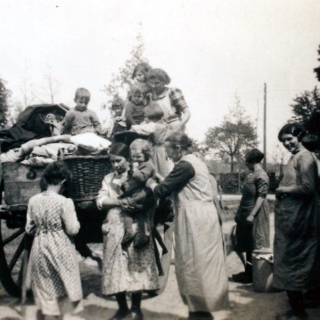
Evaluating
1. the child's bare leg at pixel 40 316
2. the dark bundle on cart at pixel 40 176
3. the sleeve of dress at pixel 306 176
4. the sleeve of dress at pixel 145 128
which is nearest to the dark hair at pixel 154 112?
the sleeve of dress at pixel 145 128

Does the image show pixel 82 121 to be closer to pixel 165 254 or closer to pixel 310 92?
pixel 165 254

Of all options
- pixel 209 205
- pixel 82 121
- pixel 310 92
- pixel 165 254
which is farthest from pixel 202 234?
pixel 310 92

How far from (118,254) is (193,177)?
41.5 inches

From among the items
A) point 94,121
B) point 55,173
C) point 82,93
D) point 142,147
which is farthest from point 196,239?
point 82,93

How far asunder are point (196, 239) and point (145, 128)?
1.77 metres

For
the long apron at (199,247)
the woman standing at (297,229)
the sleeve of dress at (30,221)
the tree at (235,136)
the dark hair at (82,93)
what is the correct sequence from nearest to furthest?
the long apron at (199,247), the sleeve of dress at (30,221), the woman standing at (297,229), the dark hair at (82,93), the tree at (235,136)

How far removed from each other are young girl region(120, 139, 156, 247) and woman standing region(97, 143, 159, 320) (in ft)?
0.15

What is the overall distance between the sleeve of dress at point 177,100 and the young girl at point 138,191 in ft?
5.60

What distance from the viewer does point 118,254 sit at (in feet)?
13.3

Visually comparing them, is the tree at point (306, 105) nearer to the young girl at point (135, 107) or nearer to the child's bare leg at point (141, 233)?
the young girl at point (135, 107)

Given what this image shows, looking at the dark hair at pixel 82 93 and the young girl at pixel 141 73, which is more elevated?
the young girl at pixel 141 73

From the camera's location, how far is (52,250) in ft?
12.4

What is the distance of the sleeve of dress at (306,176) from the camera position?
13.4 feet

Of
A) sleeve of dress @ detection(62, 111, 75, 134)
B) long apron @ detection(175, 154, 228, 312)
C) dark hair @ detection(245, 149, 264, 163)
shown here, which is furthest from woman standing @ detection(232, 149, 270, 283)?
sleeve of dress @ detection(62, 111, 75, 134)
